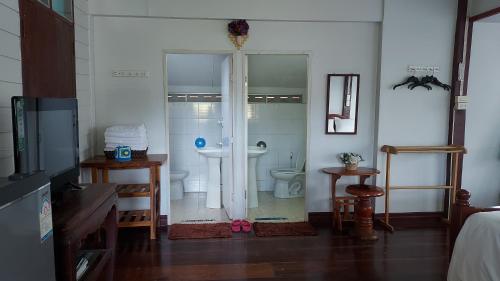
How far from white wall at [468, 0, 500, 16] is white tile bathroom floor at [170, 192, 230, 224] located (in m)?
3.44

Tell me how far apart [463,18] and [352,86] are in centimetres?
135

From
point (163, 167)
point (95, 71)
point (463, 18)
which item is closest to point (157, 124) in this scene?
point (163, 167)

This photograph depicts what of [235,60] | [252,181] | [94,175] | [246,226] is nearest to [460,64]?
[235,60]

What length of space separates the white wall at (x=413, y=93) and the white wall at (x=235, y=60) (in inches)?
5.9

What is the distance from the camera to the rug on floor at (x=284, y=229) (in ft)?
12.3

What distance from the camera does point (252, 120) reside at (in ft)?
17.8

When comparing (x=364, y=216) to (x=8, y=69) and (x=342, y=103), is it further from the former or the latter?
(x=8, y=69)

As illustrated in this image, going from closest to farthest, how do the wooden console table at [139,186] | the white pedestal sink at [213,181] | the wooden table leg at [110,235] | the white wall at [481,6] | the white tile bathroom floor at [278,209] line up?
the wooden table leg at [110,235]
the wooden console table at [139,186]
the white wall at [481,6]
the white tile bathroom floor at [278,209]
the white pedestal sink at [213,181]

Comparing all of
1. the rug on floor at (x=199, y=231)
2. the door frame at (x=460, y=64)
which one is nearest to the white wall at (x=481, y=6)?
the door frame at (x=460, y=64)

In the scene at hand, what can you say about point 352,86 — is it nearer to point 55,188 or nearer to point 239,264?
point 239,264

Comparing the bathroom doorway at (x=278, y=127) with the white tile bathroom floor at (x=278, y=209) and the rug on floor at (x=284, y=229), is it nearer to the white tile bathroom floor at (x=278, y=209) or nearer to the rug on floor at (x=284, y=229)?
the white tile bathroom floor at (x=278, y=209)

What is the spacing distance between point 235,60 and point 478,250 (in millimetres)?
2750

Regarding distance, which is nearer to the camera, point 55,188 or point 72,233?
point 72,233

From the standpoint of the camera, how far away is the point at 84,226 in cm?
168
